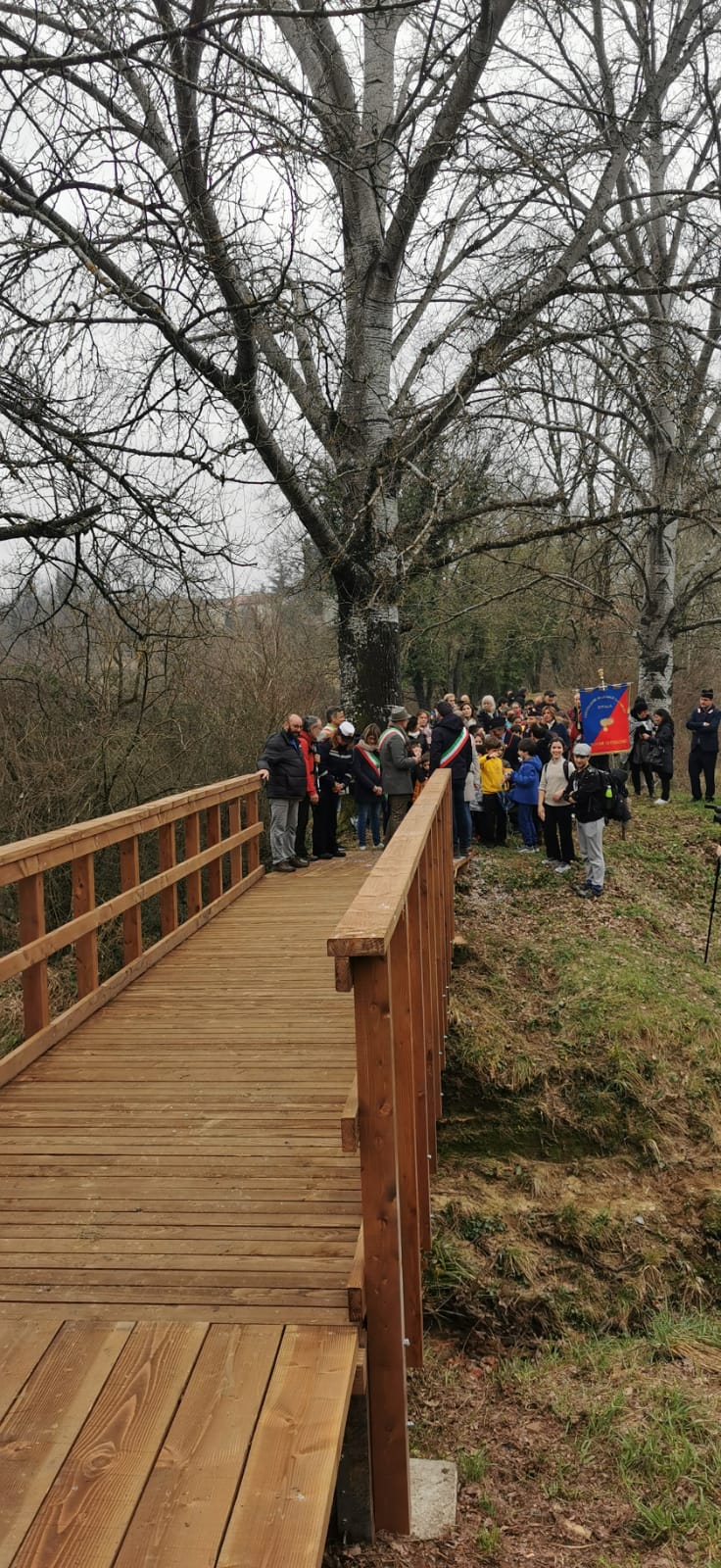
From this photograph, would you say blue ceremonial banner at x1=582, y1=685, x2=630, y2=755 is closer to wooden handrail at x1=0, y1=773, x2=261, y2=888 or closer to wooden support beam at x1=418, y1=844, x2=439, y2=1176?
wooden handrail at x1=0, y1=773, x2=261, y2=888

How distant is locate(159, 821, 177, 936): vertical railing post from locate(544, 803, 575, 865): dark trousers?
5715 millimetres

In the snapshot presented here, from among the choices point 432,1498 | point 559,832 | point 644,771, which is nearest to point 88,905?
point 432,1498

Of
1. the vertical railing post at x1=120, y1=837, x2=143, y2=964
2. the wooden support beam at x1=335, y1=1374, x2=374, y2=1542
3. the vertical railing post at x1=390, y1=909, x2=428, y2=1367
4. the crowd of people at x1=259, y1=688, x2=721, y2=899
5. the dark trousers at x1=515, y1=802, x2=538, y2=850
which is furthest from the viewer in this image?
the dark trousers at x1=515, y1=802, x2=538, y2=850

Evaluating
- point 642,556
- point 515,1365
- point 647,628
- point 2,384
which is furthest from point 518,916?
point 642,556

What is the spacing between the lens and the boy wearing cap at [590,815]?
38.9ft

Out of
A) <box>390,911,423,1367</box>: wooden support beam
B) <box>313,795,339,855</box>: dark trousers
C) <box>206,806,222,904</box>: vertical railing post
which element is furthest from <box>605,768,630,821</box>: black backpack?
<box>390,911,423,1367</box>: wooden support beam

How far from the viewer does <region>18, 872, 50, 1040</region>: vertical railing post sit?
Result: 527 centimetres

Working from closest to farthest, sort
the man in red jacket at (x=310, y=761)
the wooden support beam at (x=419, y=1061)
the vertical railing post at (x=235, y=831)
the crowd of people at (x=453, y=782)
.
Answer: the wooden support beam at (x=419, y=1061) < the vertical railing post at (x=235, y=831) < the man in red jacket at (x=310, y=761) < the crowd of people at (x=453, y=782)

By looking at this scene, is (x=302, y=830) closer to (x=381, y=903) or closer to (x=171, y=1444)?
(x=381, y=903)

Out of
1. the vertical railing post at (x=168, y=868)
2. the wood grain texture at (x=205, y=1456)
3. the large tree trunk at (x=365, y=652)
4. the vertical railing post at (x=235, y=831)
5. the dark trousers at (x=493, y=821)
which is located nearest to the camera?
the wood grain texture at (x=205, y=1456)

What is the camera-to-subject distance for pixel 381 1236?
2.90 meters

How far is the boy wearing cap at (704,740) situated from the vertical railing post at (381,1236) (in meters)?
16.2

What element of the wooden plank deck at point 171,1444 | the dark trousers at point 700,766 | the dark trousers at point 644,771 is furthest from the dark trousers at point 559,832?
the wooden plank deck at point 171,1444

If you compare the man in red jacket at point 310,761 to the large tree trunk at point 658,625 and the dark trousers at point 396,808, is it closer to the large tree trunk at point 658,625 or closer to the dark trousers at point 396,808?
the dark trousers at point 396,808
